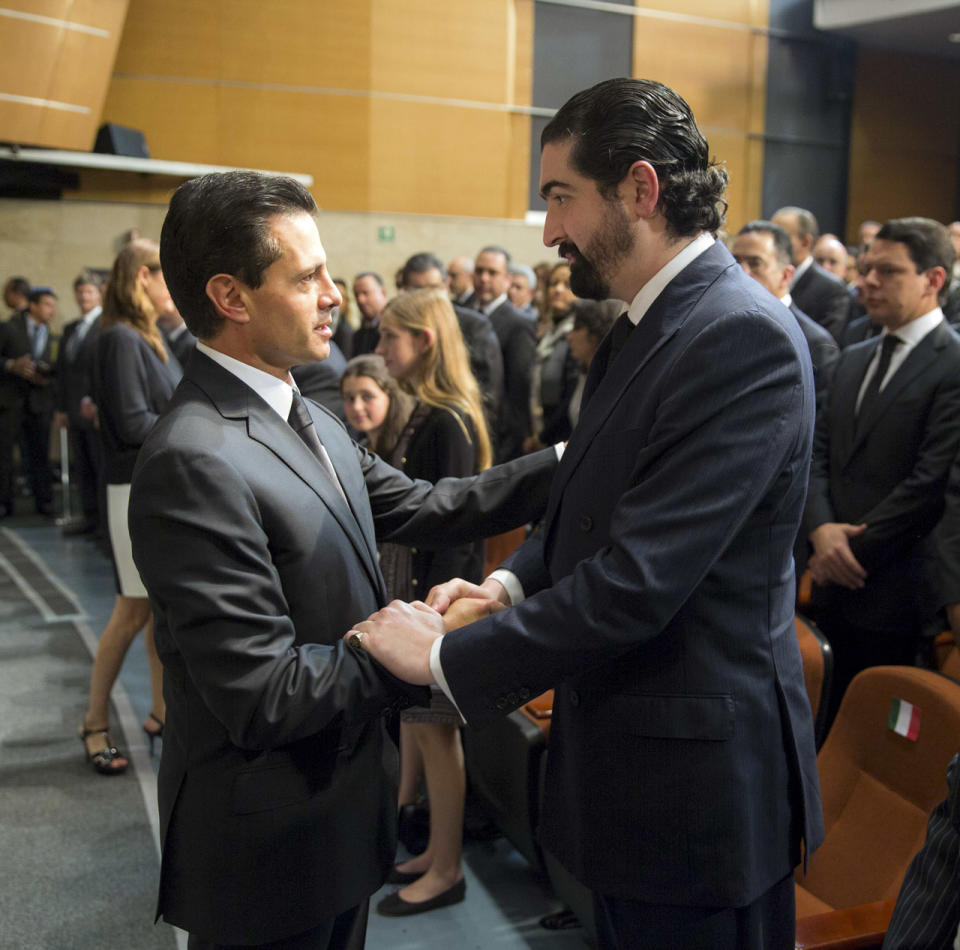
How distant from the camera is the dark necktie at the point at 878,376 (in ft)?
9.46

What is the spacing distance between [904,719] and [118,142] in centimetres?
854

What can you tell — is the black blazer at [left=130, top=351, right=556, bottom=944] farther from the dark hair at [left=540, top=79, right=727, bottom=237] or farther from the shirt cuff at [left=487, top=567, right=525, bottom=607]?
the dark hair at [left=540, top=79, right=727, bottom=237]

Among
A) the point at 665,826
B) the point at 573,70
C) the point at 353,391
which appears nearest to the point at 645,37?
the point at 573,70

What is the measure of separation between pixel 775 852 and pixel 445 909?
147 cm

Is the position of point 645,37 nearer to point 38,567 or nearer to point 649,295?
point 38,567

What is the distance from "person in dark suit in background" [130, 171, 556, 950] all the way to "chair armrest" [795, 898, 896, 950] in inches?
29.1

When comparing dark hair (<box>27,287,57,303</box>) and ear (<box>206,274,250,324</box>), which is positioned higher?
dark hair (<box>27,287,57,303</box>)

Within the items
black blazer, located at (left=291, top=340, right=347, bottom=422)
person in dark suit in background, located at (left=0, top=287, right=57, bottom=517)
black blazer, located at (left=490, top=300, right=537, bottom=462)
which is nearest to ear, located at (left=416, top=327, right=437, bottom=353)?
black blazer, located at (left=291, top=340, right=347, bottom=422)

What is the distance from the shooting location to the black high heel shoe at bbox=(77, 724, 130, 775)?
3.28 meters

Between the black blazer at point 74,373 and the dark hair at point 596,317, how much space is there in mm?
3547

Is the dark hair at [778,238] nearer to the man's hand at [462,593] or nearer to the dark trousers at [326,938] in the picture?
the man's hand at [462,593]

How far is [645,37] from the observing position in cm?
1062

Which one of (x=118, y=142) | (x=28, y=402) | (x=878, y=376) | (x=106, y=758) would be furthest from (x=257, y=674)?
(x=118, y=142)

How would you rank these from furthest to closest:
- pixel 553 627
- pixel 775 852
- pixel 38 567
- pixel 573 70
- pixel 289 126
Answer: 1. pixel 573 70
2. pixel 289 126
3. pixel 38 567
4. pixel 775 852
5. pixel 553 627
